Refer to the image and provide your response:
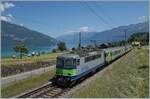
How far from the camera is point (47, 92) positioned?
93.2 feet

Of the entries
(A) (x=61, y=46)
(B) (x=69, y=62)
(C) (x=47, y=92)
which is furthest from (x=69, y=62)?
(A) (x=61, y=46)

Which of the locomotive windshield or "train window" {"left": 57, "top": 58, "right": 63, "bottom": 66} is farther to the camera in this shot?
"train window" {"left": 57, "top": 58, "right": 63, "bottom": 66}

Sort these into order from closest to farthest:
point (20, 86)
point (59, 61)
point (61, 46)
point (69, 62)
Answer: point (20, 86)
point (69, 62)
point (59, 61)
point (61, 46)

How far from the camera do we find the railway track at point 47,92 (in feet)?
87.9

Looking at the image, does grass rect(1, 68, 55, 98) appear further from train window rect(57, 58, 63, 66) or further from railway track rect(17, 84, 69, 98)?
train window rect(57, 58, 63, 66)

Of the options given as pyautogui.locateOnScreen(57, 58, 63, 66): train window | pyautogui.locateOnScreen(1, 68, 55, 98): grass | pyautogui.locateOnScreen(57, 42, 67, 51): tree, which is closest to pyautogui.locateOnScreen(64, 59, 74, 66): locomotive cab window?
pyautogui.locateOnScreen(57, 58, 63, 66): train window

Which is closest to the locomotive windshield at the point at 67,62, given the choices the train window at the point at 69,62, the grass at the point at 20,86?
the train window at the point at 69,62

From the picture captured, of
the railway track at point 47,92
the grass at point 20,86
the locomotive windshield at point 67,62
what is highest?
the locomotive windshield at point 67,62

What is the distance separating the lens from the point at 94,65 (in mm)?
41594

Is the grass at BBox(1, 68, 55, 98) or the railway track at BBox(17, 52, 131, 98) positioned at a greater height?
the grass at BBox(1, 68, 55, 98)

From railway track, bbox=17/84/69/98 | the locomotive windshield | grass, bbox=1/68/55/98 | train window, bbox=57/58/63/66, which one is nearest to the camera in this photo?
railway track, bbox=17/84/69/98

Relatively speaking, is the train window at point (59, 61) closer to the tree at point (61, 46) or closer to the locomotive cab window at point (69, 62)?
the locomotive cab window at point (69, 62)

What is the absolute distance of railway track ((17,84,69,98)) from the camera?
2680 cm

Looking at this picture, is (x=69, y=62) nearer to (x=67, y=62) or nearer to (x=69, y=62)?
(x=69, y=62)
